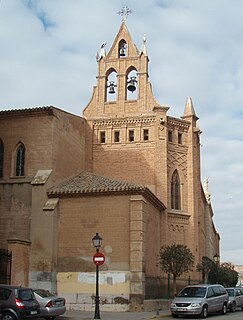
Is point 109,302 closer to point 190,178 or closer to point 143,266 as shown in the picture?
point 143,266

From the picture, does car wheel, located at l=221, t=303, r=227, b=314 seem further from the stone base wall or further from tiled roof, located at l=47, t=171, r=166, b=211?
the stone base wall

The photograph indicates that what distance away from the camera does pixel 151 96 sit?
125 ft

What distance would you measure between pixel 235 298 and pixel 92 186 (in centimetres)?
1038

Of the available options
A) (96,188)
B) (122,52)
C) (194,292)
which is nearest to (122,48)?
(122,52)

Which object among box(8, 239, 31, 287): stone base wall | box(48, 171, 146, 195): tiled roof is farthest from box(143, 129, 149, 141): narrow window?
box(8, 239, 31, 287): stone base wall

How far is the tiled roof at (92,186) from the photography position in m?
26.4

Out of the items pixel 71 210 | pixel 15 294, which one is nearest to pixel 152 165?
pixel 71 210

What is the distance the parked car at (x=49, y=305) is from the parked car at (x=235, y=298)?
11.5m

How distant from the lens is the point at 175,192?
37.3m

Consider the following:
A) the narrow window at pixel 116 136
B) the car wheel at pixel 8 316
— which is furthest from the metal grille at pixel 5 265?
the narrow window at pixel 116 136

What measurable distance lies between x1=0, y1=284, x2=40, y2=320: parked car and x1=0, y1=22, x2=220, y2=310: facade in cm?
752

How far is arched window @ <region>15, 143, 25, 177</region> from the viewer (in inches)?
1170

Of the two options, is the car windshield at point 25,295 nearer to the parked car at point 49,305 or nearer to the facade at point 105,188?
the parked car at point 49,305

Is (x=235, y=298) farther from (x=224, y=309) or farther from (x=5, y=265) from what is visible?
(x=5, y=265)
